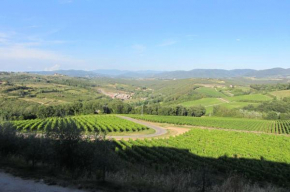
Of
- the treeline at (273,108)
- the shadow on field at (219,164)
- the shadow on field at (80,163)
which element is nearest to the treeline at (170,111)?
the treeline at (273,108)

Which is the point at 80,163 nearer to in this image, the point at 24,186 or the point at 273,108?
the point at 24,186

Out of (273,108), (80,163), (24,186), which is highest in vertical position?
(80,163)

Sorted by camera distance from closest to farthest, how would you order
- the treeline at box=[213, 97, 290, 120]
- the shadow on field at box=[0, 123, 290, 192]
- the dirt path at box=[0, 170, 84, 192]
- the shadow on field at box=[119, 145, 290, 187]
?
the dirt path at box=[0, 170, 84, 192] < the shadow on field at box=[0, 123, 290, 192] < the shadow on field at box=[119, 145, 290, 187] < the treeline at box=[213, 97, 290, 120]

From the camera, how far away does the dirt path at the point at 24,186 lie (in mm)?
9828

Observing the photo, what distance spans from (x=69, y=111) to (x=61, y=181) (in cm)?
8367

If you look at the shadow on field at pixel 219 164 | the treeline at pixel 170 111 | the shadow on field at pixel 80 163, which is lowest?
the treeline at pixel 170 111

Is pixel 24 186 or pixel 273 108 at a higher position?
pixel 24 186

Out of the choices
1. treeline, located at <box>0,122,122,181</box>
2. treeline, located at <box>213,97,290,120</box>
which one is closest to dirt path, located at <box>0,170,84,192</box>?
treeline, located at <box>0,122,122,181</box>

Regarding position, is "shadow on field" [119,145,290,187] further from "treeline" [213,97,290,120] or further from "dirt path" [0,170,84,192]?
"treeline" [213,97,290,120]

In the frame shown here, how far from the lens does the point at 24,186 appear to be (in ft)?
33.7

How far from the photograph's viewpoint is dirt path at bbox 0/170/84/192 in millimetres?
9828

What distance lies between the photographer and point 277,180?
21734 mm

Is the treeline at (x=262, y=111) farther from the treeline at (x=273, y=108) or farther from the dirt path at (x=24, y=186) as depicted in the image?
the dirt path at (x=24, y=186)

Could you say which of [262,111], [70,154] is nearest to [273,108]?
[262,111]
